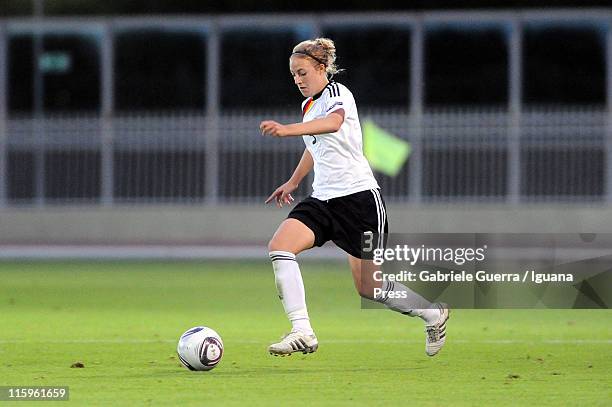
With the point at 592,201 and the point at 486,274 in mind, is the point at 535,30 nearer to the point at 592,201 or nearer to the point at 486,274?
the point at 592,201

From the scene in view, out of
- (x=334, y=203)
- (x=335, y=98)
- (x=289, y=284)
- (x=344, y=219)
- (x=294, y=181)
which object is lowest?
(x=289, y=284)

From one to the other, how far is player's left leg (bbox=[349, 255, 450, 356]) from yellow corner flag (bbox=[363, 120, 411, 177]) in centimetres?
1853

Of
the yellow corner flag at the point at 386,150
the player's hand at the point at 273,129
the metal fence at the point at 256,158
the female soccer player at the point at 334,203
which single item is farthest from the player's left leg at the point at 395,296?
the yellow corner flag at the point at 386,150

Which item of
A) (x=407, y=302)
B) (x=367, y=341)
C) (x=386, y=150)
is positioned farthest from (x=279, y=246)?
(x=386, y=150)

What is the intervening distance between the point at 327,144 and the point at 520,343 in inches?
109

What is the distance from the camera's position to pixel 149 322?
45.6 ft

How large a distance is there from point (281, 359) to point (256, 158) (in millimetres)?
18925

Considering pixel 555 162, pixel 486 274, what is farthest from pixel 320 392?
pixel 555 162

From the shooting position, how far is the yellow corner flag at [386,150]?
2881 cm

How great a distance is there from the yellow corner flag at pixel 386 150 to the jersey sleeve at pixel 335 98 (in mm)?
18609

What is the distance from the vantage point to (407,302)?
1013 centimetres

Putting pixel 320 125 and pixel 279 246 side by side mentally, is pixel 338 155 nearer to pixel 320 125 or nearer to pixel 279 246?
pixel 320 125

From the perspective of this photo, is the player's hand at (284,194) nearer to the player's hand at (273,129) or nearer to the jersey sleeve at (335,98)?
the jersey sleeve at (335,98)

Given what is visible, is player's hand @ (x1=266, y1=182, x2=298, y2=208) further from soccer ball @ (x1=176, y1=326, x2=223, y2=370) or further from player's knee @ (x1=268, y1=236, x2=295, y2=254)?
soccer ball @ (x1=176, y1=326, x2=223, y2=370)
